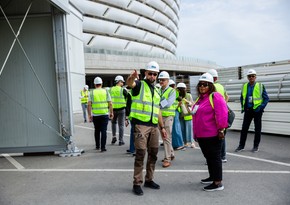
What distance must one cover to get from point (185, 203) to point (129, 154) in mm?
3324

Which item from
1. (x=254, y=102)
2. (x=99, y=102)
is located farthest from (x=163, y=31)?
(x=254, y=102)

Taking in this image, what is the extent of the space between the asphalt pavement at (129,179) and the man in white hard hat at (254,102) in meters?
0.41

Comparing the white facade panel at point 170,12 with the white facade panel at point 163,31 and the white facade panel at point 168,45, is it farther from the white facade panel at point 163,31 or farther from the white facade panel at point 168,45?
the white facade panel at point 168,45

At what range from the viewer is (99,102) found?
7.53 metres

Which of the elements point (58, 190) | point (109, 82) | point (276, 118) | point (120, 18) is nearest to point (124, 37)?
point (120, 18)

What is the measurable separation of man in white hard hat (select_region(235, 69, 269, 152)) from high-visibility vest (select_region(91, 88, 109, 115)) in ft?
11.2

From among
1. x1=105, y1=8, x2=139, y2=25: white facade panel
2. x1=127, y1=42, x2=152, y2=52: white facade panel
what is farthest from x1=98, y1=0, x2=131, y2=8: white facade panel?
x1=127, y1=42, x2=152, y2=52: white facade panel

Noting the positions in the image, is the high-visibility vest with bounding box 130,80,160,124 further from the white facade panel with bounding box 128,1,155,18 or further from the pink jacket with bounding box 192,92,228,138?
the white facade panel with bounding box 128,1,155,18

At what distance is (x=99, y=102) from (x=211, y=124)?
156 inches

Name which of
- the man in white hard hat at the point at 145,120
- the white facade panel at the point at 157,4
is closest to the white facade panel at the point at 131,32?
the white facade panel at the point at 157,4

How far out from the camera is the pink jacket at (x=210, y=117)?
4.13m

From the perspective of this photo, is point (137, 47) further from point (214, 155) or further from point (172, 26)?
point (214, 155)

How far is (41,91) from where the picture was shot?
7.27 meters

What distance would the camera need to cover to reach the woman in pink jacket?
4152 mm
